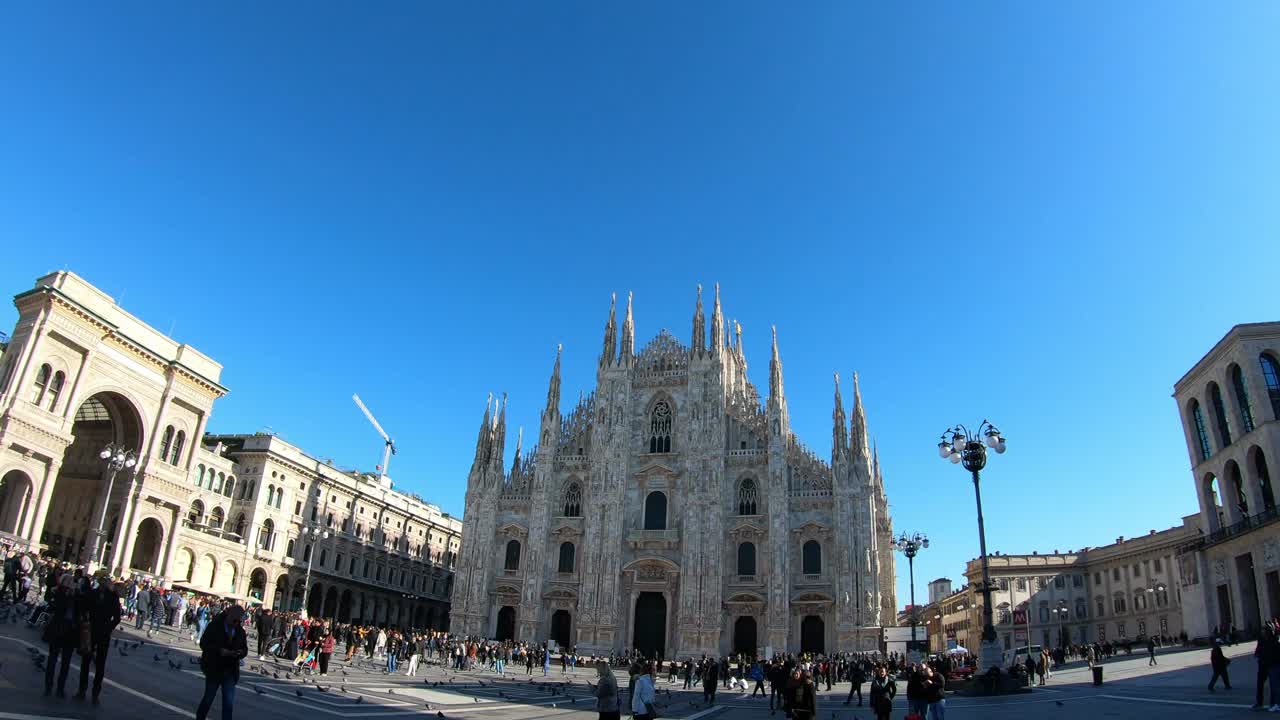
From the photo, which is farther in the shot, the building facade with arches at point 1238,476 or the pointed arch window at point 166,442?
the pointed arch window at point 166,442

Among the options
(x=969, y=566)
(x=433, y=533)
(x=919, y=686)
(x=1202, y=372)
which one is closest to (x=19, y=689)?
(x=919, y=686)

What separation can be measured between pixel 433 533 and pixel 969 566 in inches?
2171

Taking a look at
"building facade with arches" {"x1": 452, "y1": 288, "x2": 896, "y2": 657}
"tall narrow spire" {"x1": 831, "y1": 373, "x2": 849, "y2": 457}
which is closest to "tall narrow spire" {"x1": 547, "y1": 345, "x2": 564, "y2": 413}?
"building facade with arches" {"x1": 452, "y1": 288, "x2": 896, "y2": 657}

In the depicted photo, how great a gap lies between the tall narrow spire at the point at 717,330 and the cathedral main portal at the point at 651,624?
597 inches

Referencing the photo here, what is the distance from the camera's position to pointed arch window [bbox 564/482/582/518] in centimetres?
4884

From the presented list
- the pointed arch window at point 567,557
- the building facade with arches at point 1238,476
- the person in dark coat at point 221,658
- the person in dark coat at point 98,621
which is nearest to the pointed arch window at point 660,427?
the pointed arch window at point 567,557

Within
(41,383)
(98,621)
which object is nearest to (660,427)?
(41,383)

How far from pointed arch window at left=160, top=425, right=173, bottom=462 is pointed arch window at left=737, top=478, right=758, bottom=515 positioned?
31.4m

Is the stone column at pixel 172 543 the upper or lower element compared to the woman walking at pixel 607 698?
upper

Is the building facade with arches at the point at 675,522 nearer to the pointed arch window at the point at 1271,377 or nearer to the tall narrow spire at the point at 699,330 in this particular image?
the tall narrow spire at the point at 699,330

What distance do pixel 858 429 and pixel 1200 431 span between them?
16.8m

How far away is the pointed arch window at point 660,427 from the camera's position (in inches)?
1916

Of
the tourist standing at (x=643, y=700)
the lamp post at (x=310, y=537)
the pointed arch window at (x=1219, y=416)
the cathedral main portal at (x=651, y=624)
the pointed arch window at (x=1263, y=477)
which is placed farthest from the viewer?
the lamp post at (x=310, y=537)

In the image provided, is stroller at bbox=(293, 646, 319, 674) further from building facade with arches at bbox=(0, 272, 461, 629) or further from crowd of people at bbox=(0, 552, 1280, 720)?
building facade with arches at bbox=(0, 272, 461, 629)
